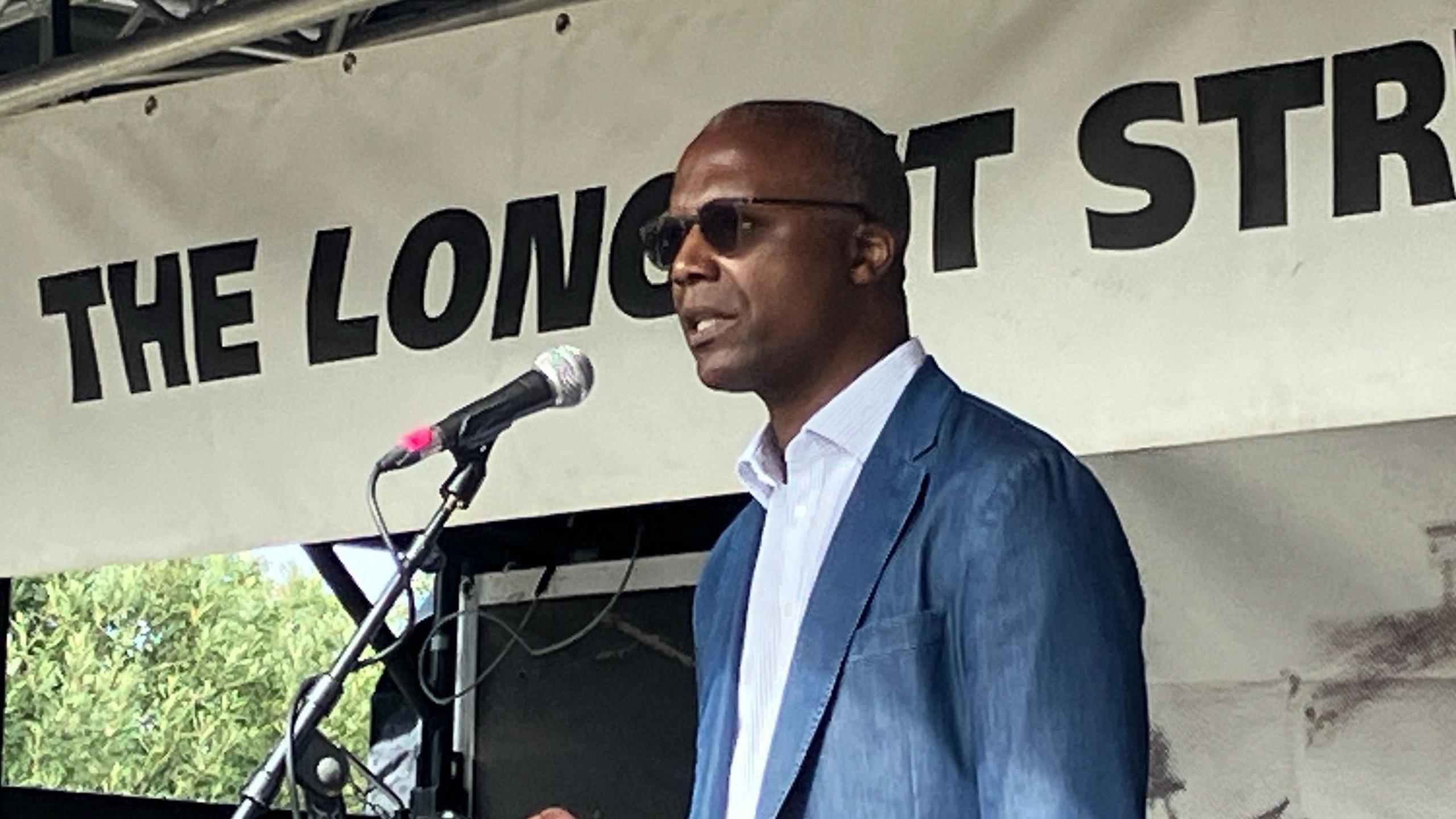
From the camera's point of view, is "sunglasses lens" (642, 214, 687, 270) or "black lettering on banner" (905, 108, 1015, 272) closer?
"sunglasses lens" (642, 214, 687, 270)

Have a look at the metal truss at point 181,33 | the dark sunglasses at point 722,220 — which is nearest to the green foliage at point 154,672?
the metal truss at point 181,33

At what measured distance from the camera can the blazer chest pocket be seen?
1.54 metres

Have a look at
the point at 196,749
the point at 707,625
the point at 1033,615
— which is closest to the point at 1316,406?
the point at 707,625

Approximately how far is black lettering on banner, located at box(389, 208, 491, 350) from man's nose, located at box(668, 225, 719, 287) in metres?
1.40

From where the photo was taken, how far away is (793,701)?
158cm

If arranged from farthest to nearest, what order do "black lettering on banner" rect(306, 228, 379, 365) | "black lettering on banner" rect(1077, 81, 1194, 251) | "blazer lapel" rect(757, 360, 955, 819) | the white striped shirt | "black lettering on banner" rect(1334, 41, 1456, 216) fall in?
"black lettering on banner" rect(306, 228, 379, 365) → "black lettering on banner" rect(1077, 81, 1194, 251) → "black lettering on banner" rect(1334, 41, 1456, 216) → the white striped shirt → "blazer lapel" rect(757, 360, 955, 819)

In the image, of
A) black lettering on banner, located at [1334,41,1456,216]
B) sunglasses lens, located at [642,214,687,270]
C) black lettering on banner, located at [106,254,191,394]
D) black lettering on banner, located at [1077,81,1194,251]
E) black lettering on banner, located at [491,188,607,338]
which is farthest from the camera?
black lettering on banner, located at [106,254,191,394]

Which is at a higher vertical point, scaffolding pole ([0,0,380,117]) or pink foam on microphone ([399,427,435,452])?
scaffolding pole ([0,0,380,117])

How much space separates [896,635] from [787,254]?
0.35 metres

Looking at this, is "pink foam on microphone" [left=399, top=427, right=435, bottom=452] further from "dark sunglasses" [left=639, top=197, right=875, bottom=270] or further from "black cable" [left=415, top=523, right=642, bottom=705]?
"black cable" [left=415, top=523, right=642, bottom=705]

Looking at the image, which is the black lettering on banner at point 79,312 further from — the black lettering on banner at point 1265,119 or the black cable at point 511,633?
the black lettering on banner at point 1265,119

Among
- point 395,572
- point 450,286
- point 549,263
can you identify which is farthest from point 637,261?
point 395,572

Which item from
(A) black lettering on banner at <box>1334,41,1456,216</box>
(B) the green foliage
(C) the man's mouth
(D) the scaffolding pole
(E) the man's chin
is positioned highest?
(B) the green foliage

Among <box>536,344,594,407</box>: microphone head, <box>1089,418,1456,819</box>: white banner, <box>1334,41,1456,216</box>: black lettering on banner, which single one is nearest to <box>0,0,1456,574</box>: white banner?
<box>1334,41,1456,216</box>: black lettering on banner
